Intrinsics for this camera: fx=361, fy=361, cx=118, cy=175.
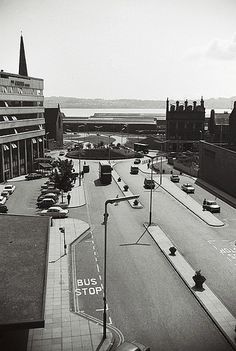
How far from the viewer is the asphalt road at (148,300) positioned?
23.6 m

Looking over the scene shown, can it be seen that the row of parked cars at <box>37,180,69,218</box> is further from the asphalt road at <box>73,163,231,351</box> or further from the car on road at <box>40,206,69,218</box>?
the asphalt road at <box>73,163,231,351</box>

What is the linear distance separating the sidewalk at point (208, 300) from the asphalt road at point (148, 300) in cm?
45

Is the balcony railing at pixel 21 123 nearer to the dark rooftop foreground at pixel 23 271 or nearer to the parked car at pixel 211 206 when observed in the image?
the parked car at pixel 211 206

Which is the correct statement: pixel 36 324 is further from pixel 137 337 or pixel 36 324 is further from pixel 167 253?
pixel 167 253

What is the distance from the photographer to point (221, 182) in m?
67.5

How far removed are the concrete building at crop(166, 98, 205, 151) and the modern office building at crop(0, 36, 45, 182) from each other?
47.0m

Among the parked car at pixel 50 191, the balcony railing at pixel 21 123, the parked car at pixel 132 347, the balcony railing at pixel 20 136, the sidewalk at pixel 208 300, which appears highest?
the balcony railing at pixel 21 123

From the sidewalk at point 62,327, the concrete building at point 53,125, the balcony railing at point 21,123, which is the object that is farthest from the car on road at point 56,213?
the concrete building at point 53,125

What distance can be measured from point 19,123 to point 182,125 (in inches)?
2408

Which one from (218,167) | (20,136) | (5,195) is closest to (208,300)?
(5,195)

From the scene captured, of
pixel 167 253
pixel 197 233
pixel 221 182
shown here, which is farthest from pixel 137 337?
pixel 221 182

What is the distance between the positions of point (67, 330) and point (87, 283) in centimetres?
706

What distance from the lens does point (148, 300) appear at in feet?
92.5

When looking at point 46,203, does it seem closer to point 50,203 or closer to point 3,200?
point 50,203
